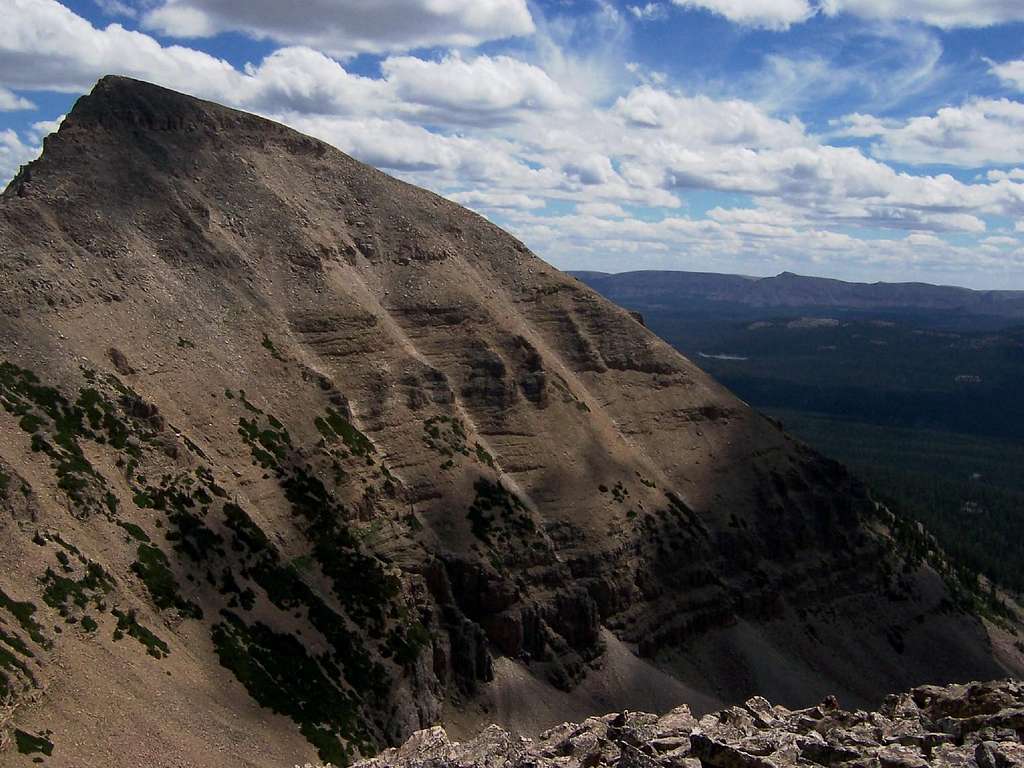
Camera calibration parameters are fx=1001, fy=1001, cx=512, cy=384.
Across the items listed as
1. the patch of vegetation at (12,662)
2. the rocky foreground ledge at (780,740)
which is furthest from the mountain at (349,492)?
the rocky foreground ledge at (780,740)

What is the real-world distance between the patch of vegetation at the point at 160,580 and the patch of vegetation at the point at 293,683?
2633 mm

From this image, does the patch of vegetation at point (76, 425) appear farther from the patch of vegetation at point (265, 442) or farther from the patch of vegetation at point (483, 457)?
the patch of vegetation at point (483, 457)

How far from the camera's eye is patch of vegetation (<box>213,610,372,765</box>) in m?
69.1

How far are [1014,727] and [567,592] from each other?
70.0 m

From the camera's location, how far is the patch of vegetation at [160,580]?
69.8m

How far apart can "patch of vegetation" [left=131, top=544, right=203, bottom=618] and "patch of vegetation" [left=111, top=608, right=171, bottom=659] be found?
3232 mm

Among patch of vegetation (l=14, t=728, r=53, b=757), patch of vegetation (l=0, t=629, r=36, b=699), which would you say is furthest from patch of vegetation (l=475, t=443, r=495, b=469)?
patch of vegetation (l=14, t=728, r=53, b=757)

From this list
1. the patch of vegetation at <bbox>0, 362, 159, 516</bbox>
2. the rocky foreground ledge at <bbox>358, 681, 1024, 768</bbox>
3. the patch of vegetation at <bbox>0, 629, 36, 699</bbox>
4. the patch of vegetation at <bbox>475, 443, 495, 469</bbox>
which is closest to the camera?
the rocky foreground ledge at <bbox>358, 681, 1024, 768</bbox>

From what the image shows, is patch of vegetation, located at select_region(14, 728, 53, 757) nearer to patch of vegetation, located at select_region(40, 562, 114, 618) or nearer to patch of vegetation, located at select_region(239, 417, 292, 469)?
patch of vegetation, located at select_region(40, 562, 114, 618)

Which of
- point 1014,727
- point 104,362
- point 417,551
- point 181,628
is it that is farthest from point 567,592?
point 1014,727

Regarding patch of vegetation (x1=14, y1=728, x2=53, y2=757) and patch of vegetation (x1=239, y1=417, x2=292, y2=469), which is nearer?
patch of vegetation (x1=14, y1=728, x2=53, y2=757)

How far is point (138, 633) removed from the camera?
65.2 metres

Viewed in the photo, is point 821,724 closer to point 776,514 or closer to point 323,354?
point 323,354

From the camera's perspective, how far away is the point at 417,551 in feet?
306
